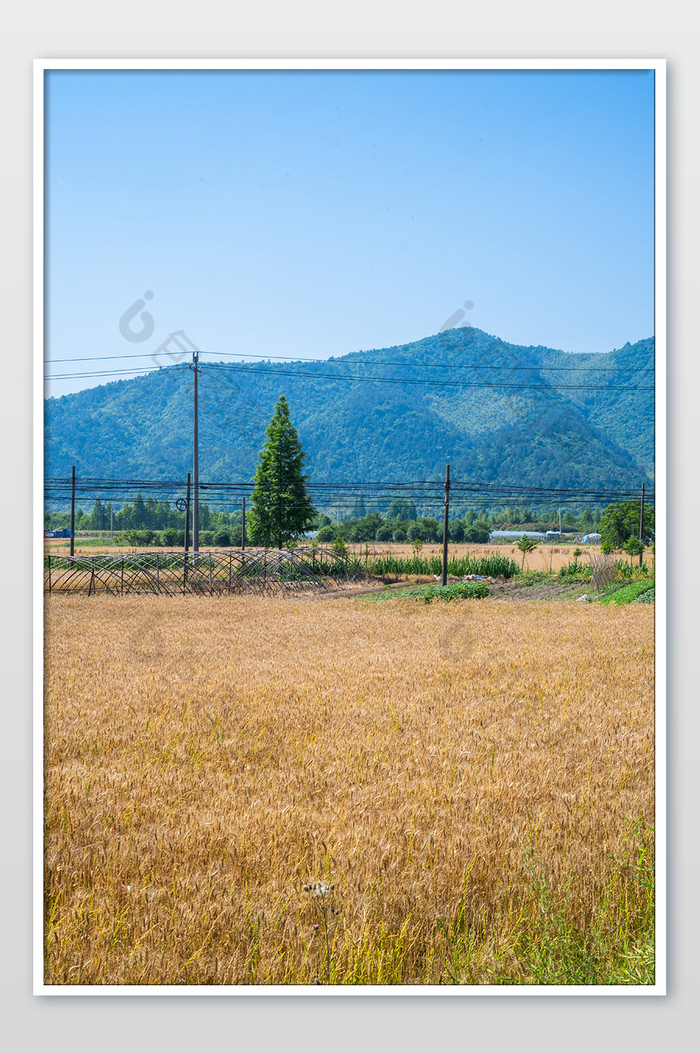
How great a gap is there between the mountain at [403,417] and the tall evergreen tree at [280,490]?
15 centimetres

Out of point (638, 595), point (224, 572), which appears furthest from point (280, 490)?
point (224, 572)

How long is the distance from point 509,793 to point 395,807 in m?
0.55

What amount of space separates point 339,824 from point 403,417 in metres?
6.14

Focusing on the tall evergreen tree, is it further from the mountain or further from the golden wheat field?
the golden wheat field

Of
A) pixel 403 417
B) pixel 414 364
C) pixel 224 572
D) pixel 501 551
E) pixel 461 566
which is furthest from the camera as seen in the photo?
pixel 461 566

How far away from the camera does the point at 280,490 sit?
24.5 feet

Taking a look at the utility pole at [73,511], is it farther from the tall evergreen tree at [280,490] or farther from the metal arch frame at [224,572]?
the metal arch frame at [224,572]

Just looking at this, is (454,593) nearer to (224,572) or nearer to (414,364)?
(224,572)

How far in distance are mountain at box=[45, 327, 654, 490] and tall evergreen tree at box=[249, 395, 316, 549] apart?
5.9 inches

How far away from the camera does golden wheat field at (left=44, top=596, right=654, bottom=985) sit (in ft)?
8.12

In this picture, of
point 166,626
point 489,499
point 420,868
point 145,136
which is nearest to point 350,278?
point 145,136

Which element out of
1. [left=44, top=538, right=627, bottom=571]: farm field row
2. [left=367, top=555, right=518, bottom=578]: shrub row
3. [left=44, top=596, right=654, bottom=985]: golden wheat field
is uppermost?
[left=44, top=538, right=627, bottom=571]: farm field row

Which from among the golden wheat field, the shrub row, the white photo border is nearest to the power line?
the white photo border

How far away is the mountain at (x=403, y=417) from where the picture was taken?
169 inches
